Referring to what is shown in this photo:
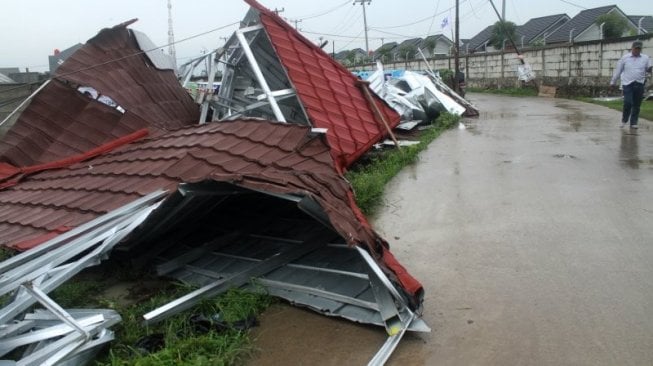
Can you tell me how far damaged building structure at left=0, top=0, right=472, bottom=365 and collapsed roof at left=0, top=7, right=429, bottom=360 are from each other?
0.05 feet

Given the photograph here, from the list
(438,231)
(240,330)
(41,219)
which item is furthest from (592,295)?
(41,219)

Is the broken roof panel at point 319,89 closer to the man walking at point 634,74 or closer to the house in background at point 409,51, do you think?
the man walking at point 634,74

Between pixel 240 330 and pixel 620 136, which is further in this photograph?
pixel 620 136

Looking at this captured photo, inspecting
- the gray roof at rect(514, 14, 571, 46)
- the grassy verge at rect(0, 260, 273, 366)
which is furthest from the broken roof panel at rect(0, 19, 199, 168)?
the gray roof at rect(514, 14, 571, 46)

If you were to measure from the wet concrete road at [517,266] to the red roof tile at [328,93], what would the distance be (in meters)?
0.85

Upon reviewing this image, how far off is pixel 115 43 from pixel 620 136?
334 inches

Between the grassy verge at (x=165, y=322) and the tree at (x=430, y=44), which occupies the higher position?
the tree at (x=430, y=44)

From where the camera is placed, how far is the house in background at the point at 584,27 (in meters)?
31.7

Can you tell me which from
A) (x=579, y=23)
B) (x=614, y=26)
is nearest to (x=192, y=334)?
(x=614, y=26)

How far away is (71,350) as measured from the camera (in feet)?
8.30

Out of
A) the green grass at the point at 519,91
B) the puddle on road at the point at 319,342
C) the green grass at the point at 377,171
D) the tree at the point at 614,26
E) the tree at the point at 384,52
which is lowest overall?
the puddle on road at the point at 319,342

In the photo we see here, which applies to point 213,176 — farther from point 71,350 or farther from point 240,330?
point 71,350

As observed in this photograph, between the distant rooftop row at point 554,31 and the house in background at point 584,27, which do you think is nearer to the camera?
the distant rooftop row at point 554,31

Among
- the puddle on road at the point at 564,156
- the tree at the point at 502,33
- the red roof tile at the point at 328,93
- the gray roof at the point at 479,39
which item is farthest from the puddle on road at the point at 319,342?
the gray roof at the point at 479,39
